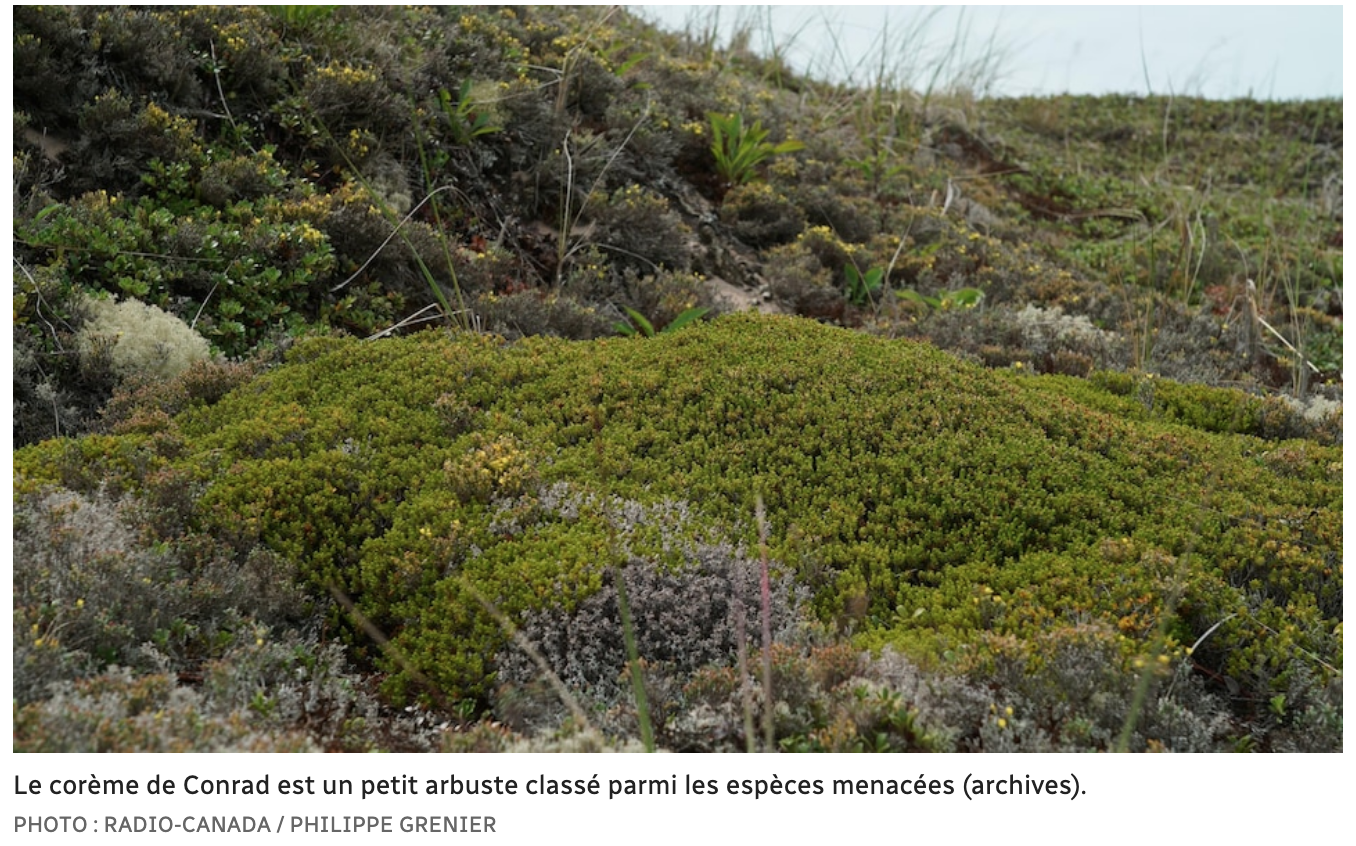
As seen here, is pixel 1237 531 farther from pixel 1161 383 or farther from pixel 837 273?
pixel 837 273

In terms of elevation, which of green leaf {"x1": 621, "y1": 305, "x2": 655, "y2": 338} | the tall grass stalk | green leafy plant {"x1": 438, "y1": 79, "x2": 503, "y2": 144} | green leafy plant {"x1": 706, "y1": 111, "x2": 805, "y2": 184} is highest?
green leafy plant {"x1": 706, "y1": 111, "x2": 805, "y2": 184}

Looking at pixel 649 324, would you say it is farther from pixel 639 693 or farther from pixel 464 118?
pixel 639 693

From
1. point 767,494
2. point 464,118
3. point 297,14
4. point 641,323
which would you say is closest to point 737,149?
point 464,118

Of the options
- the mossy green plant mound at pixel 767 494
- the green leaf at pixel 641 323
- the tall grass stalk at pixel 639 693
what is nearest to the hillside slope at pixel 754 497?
the mossy green plant mound at pixel 767 494

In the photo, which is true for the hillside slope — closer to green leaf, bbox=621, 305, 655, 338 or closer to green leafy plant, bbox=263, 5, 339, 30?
A: green leaf, bbox=621, 305, 655, 338

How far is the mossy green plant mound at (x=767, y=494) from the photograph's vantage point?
12.3ft

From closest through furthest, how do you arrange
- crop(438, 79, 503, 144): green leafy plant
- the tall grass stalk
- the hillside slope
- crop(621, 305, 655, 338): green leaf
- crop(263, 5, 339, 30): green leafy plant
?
the tall grass stalk
the hillside slope
crop(621, 305, 655, 338): green leaf
crop(263, 5, 339, 30): green leafy plant
crop(438, 79, 503, 144): green leafy plant

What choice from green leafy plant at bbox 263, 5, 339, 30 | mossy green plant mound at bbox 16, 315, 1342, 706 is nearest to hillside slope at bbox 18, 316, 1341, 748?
mossy green plant mound at bbox 16, 315, 1342, 706

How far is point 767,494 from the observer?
4473 mm

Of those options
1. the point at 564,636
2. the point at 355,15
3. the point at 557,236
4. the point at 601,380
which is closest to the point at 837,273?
the point at 557,236

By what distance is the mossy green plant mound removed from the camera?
3734 millimetres

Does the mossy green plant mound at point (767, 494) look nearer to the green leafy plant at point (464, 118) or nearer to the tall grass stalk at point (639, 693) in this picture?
the tall grass stalk at point (639, 693)

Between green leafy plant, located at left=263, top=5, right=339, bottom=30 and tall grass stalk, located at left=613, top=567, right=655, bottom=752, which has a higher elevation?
green leafy plant, located at left=263, top=5, right=339, bottom=30
